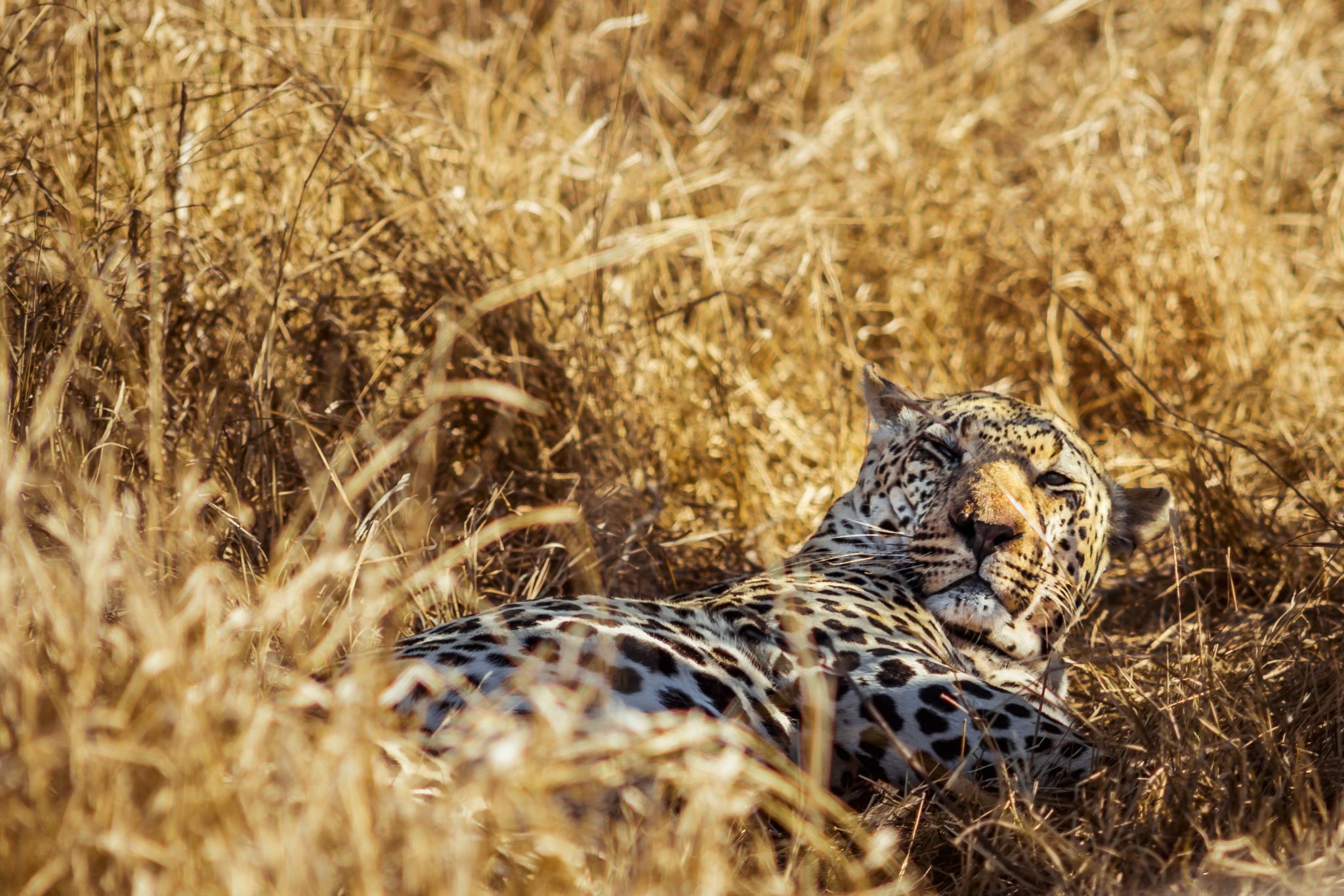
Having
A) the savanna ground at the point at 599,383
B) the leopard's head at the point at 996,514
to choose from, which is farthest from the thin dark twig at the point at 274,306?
the leopard's head at the point at 996,514

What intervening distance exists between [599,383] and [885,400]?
936mm

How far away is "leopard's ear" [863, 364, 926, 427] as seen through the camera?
4039 mm

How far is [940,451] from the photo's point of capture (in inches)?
151

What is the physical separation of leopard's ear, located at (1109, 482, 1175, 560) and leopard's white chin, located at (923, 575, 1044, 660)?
0.48m

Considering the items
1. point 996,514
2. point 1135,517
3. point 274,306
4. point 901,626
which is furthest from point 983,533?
point 274,306

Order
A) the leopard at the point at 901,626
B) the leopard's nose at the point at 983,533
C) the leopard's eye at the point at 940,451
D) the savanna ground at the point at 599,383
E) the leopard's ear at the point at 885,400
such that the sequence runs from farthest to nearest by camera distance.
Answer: the leopard's ear at the point at 885,400 < the leopard's eye at the point at 940,451 < the leopard's nose at the point at 983,533 < the leopard at the point at 901,626 < the savanna ground at the point at 599,383

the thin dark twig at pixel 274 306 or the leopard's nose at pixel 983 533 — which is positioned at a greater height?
the thin dark twig at pixel 274 306

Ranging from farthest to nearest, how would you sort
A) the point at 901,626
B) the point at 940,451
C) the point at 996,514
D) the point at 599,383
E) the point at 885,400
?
1. the point at 599,383
2. the point at 885,400
3. the point at 940,451
4. the point at 996,514
5. the point at 901,626

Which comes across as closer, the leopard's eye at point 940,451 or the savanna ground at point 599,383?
the savanna ground at point 599,383

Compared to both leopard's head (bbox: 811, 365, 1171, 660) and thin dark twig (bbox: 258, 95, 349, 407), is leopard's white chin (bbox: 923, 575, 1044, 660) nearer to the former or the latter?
leopard's head (bbox: 811, 365, 1171, 660)

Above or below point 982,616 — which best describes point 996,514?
above

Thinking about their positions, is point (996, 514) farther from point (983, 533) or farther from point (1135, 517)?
point (1135, 517)

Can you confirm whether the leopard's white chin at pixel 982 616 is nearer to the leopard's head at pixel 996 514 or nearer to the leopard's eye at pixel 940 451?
the leopard's head at pixel 996 514

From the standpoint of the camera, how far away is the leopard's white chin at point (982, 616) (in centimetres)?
357
